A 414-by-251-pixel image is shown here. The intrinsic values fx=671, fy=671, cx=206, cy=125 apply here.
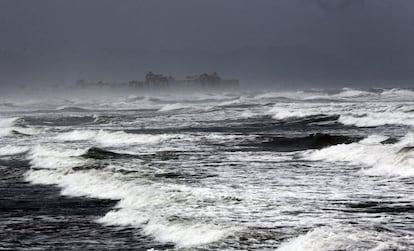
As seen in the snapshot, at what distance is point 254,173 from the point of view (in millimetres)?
21938

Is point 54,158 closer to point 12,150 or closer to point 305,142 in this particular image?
point 12,150

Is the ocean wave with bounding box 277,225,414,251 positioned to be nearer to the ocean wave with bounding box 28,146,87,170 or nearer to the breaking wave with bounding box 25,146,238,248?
the breaking wave with bounding box 25,146,238,248

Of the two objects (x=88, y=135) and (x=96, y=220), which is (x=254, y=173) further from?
(x=88, y=135)

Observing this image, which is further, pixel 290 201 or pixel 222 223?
pixel 290 201

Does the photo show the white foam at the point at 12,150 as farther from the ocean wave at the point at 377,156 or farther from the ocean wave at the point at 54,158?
the ocean wave at the point at 377,156

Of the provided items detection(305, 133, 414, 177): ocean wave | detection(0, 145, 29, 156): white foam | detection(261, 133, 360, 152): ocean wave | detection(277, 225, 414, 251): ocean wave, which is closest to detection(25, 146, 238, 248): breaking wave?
detection(277, 225, 414, 251): ocean wave

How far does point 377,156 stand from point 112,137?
19493 millimetres

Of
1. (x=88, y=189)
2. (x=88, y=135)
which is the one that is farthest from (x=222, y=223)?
(x=88, y=135)

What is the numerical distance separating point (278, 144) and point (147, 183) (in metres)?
13.6

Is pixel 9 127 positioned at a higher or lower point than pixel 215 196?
higher

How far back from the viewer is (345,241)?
1144cm

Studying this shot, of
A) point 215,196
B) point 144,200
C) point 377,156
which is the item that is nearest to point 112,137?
point 377,156

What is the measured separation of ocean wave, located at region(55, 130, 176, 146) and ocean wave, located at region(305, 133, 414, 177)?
1199cm

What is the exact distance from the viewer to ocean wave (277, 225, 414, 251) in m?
11.2
